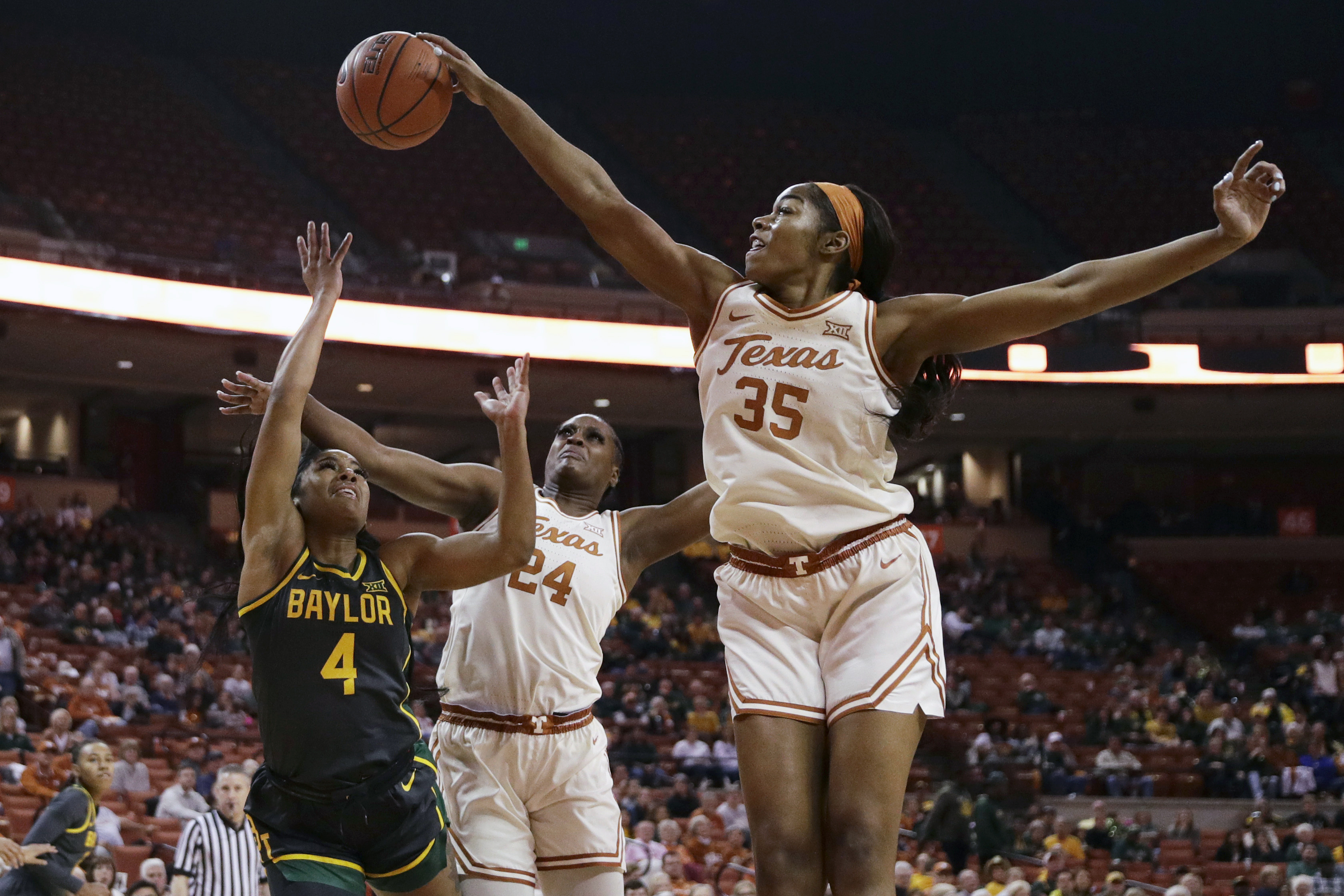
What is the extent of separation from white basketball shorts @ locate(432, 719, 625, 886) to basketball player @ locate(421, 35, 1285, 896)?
1.25 m

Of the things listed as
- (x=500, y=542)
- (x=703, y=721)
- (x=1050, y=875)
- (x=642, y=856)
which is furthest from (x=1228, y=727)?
(x=500, y=542)

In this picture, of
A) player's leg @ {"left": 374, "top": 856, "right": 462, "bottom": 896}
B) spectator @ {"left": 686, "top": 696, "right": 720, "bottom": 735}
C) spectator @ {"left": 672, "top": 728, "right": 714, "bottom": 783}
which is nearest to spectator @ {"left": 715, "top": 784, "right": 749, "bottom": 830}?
spectator @ {"left": 672, "top": 728, "right": 714, "bottom": 783}

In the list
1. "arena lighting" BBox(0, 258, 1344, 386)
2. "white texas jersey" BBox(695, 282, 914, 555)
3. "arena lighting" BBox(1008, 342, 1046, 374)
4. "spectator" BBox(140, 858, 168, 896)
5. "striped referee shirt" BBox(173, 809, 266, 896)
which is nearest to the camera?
"white texas jersey" BBox(695, 282, 914, 555)

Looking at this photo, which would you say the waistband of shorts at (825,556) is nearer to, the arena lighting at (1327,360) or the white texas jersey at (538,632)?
the white texas jersey at (538,632)

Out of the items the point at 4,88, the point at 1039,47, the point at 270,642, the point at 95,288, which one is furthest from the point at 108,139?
the point at 270,642

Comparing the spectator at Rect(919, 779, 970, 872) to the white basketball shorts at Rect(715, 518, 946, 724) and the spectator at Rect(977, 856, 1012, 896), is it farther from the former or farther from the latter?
the white basketball shorts at Rect(715, 518, 946, 724)

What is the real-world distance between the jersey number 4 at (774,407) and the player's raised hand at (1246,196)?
0.91 meters

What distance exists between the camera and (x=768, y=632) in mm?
3160

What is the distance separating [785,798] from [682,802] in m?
9.62

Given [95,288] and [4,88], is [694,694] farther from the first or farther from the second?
[4,88]

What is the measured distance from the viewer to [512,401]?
3863 millimetres

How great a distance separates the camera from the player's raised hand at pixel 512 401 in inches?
151

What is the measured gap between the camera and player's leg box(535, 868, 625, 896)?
170 inches

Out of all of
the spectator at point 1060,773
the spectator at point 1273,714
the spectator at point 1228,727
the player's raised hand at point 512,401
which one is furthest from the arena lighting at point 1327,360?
the player's raised hand at point 512,401
